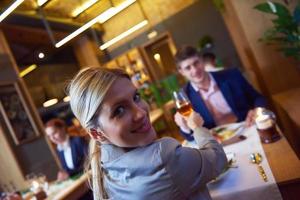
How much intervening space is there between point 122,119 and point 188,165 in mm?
266

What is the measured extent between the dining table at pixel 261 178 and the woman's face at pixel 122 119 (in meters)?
0.47

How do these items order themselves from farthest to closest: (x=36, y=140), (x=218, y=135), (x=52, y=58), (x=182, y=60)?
(x=52, y=58), (x=36, y=140), (x=182, y=60), (x=218, y=135)

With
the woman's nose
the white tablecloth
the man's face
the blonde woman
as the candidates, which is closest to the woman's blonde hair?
the blonde woman

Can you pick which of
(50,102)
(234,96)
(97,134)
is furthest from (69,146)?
(50,102)

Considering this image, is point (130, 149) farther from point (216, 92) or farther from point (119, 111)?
point (216, 92)

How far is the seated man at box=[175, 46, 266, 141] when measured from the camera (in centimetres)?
260

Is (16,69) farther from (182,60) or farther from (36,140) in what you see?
(182,60)

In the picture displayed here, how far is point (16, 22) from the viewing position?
483cm

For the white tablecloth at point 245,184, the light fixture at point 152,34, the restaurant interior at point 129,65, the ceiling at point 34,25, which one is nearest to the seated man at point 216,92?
the restaurant interior at point 129,65

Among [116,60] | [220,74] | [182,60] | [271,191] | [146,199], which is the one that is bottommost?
[271,191]

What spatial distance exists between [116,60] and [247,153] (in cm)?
694

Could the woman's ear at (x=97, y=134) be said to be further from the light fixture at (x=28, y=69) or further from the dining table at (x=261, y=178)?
the light fixture at (x=28, y=69)

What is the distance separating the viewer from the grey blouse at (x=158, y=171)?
41.1 inches

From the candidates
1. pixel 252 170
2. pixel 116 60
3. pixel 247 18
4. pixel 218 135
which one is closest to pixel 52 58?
pixel 116 60
